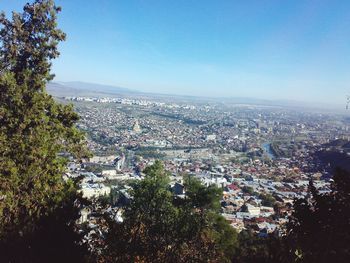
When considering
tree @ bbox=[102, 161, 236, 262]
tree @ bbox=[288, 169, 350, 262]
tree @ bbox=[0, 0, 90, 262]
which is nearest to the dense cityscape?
tree @ bbox=[102, 161, 236, 262]

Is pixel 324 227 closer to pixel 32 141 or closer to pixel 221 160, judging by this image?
pixel 32 141

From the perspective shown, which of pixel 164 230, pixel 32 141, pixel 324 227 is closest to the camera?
pixel 324 227

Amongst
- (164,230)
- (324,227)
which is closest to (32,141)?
(164,230)

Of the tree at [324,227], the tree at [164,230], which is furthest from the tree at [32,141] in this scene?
the tree at [324,227]

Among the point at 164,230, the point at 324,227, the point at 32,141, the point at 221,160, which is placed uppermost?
the point at 32,141

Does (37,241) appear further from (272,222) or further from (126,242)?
(272,222)

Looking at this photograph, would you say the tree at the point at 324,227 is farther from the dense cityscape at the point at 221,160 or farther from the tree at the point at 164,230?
the dense cityscape at the point at 221,160
